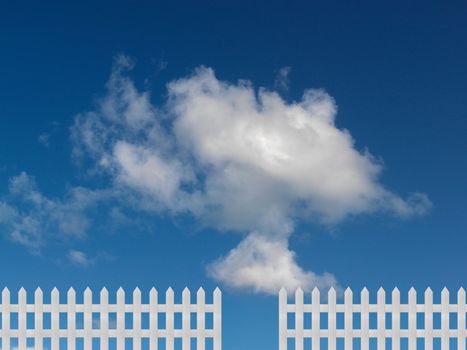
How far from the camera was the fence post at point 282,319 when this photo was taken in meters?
12.7

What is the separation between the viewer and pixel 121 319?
12.8 meters

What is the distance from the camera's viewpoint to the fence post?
12703mm

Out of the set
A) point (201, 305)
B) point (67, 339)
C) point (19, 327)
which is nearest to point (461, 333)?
point (201, 305)

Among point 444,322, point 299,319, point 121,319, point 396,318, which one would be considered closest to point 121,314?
point 121,319

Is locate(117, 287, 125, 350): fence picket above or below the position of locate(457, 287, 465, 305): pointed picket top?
below

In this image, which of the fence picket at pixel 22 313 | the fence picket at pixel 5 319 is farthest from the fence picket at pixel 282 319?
the fence picket at pixel 5 319

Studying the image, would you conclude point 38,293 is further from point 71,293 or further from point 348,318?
point 348,318

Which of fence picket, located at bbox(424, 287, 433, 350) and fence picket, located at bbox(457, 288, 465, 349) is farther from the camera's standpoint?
fence picket, located at bbox(457, 288, 465, 349)

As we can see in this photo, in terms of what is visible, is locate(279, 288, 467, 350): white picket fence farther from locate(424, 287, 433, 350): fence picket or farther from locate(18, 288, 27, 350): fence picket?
locate(18, 288, 27, 350): fence picket

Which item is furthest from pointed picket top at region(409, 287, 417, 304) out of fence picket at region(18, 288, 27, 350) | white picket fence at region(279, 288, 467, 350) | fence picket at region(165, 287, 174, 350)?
fence picket at region(18, 288, 27, 350)

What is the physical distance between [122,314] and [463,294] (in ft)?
20.6

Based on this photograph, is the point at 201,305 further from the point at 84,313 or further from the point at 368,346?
the point at 368,346

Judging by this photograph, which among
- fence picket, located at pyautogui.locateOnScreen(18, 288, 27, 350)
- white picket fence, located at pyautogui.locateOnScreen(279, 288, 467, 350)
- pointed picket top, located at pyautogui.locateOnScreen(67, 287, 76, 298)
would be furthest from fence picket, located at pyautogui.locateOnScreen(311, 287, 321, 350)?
fence picket, located at pyautogui.locateOnScreen(18, 288, 27, 350)

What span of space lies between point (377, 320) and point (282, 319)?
A: 69.5 inches
